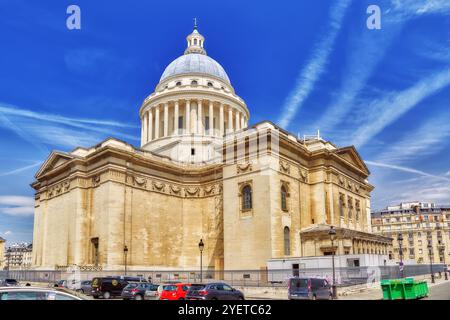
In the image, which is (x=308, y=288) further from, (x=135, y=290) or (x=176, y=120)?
(x=176, y=120)

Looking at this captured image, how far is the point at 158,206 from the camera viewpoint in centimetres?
5200

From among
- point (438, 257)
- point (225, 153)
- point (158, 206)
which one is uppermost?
point (225, 153)

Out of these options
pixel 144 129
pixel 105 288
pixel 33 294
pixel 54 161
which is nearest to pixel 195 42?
pixel 144 129

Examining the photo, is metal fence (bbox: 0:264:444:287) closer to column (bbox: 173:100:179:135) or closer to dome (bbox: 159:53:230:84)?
column (bbox: 173:100:179:135)

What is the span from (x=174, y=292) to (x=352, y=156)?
38653 millimetres

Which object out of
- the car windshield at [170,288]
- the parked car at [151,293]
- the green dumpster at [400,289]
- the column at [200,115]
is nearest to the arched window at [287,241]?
the parked car at [151,293]

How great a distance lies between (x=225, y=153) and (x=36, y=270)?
25612 millimetres

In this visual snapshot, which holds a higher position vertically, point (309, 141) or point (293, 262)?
point (309, 141)

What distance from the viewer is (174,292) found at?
25734 millimetres

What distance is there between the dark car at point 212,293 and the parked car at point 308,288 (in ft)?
11.5

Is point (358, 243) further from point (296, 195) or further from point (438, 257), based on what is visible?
point (438, 257)

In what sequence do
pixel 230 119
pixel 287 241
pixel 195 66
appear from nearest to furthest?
1. pixel 287 241
2. pixel 230 119
3. pixel 195 66
